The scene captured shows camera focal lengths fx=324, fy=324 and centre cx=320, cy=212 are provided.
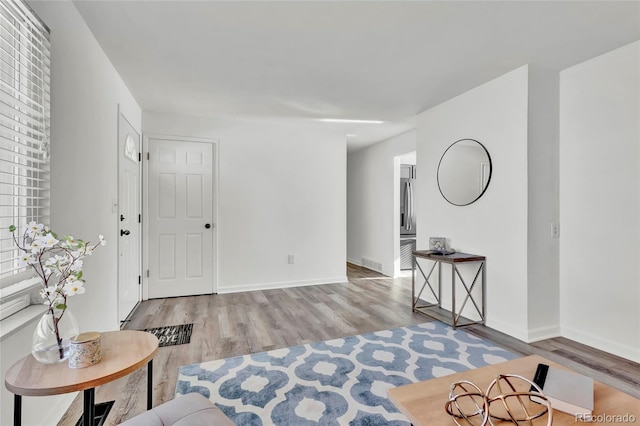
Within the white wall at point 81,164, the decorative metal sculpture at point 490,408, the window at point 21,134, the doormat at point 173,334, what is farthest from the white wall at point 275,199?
the decorative metal sculpture at point 490,408

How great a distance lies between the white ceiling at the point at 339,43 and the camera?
Answer: 6.43 feet

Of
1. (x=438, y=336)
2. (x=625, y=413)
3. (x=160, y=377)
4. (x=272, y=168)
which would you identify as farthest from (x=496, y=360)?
(x=272, y=168)

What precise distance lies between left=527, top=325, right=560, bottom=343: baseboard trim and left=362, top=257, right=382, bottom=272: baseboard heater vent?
304cm

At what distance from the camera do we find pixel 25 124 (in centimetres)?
146

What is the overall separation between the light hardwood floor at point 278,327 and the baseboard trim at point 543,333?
68mm

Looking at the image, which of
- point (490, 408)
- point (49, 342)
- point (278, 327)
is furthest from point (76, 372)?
point (278, 327)

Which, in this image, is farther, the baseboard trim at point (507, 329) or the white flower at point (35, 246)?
the baseboard trim at point (507, 329)

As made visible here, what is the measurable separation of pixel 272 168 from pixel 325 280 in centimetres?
183

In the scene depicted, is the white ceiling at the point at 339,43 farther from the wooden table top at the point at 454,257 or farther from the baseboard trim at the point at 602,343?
the baseboard trim at the point at 602,343

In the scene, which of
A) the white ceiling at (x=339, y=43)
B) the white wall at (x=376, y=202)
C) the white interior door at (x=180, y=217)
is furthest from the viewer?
the white wall at (x=376, y=202)

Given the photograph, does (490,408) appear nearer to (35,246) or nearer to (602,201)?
(35,246)

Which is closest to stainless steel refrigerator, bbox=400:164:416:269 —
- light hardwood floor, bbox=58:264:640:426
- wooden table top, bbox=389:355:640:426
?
light hardwood floor, bbox=58:264:640:426

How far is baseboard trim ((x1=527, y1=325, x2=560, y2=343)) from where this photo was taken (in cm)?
275

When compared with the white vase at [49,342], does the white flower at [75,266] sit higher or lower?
higher
